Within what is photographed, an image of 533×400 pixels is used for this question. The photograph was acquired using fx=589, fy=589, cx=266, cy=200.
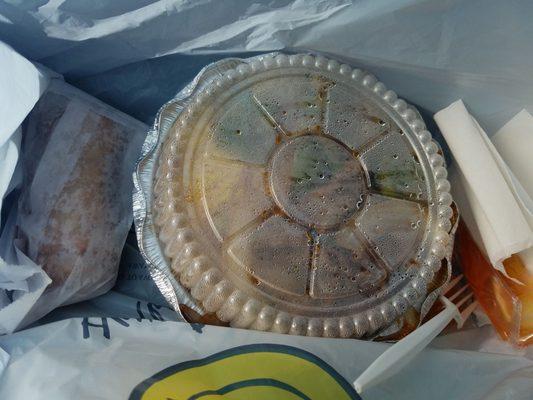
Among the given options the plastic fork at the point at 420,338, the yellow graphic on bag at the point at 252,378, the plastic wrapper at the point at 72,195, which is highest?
the plastic wrapper at the point at 72,195

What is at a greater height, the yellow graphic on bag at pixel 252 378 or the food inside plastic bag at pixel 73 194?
the food inside plastic bag at pixel 73 194

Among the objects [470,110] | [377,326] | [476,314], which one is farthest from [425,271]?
[470,110]

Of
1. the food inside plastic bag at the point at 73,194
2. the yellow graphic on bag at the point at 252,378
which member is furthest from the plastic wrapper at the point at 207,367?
the food inside plastic bag at the point at 73,194

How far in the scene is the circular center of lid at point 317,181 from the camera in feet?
2.45

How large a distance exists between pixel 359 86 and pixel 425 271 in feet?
0.92

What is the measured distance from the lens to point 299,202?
29.5 inches

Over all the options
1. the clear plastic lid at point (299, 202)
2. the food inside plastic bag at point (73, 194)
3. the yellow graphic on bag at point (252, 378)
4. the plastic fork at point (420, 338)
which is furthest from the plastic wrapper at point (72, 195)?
the plastic fork at point (420, 338)

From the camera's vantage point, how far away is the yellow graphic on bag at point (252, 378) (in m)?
0.61

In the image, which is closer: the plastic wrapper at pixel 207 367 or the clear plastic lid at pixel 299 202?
the plastic wrapper at pixel 207 367

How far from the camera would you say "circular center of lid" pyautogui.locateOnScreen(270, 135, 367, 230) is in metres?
0.75

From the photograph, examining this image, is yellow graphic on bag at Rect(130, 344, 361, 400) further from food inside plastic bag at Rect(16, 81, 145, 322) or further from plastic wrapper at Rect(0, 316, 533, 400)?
food inside plastic bag at Rect(16, 81, 145, 322)

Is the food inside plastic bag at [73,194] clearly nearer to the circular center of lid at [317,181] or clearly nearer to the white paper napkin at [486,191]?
the circular center of lid at [317,181]

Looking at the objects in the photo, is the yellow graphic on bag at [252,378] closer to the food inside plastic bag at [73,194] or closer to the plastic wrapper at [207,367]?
the plastic wrapper at [207,367]

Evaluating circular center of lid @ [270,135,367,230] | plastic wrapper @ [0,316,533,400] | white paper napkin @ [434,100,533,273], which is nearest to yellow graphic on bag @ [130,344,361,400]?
plastic wrapper @ [0,316,533,400]
